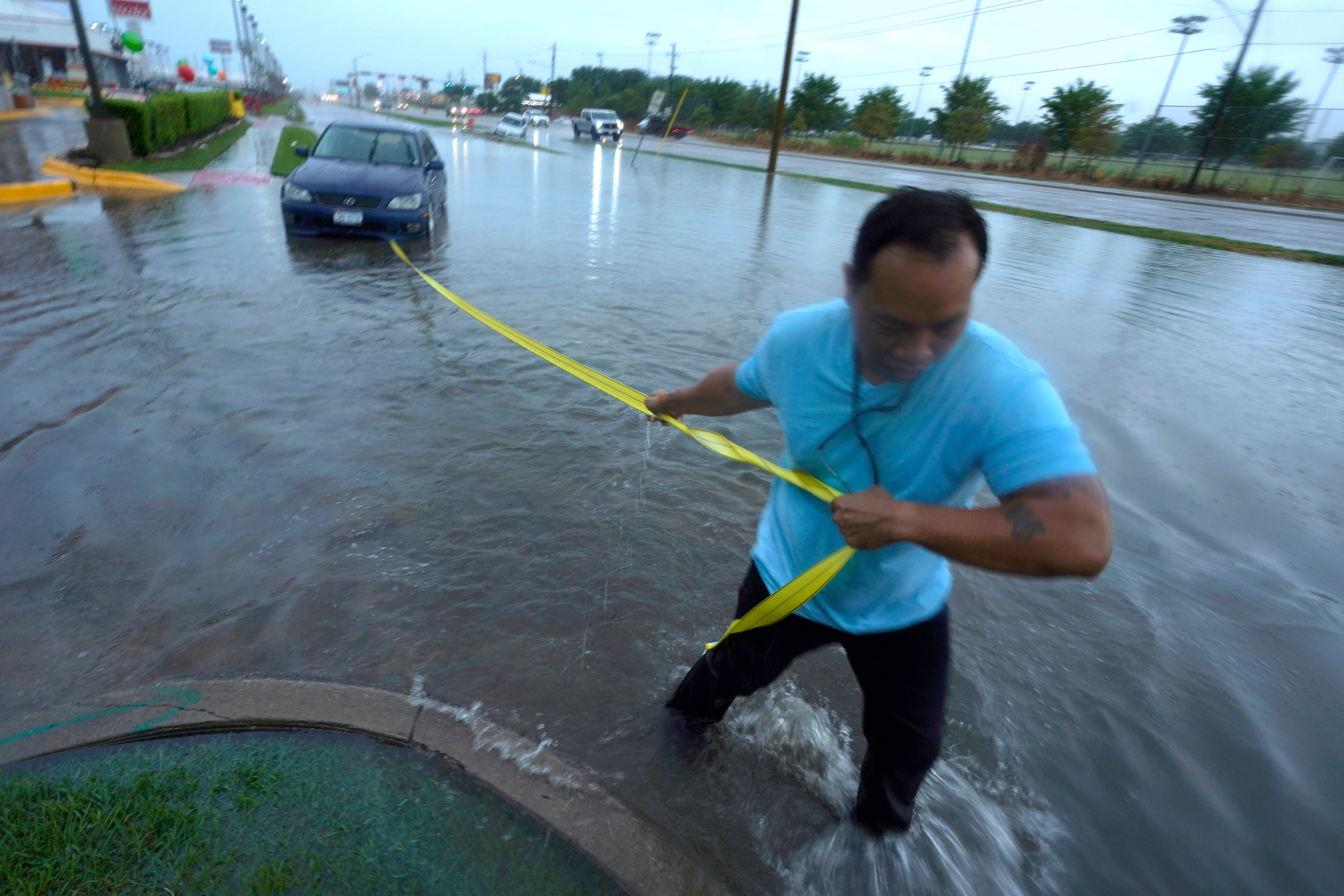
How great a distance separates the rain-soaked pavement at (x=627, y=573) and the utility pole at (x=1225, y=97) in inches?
1434

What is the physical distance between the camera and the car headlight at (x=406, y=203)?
991 cm

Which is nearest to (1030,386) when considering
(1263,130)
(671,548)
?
(671,548)

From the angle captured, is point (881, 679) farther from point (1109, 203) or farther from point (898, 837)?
point (1109, 203)

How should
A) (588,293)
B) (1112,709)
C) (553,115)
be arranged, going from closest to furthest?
(1112,709) < (588,293) < (553,115)

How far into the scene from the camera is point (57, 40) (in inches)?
1588

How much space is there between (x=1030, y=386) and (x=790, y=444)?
0.63 m

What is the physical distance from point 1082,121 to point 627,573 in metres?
52.1

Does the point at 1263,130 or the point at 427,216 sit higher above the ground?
the point at 1263,130

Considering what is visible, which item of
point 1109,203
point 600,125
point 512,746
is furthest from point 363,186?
point 600,125

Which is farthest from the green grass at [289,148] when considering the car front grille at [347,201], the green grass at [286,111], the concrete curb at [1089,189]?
the concrete curb at [1089,189]

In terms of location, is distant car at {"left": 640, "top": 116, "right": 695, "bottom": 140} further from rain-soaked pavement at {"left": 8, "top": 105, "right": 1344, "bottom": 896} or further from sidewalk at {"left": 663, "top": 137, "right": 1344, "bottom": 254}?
rain-soaked pavement at {"left": 8, "top": 105, "right": 1344, "bottom": 896}

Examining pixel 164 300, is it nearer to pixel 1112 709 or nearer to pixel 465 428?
pixel 465 428

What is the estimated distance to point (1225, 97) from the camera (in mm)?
35406

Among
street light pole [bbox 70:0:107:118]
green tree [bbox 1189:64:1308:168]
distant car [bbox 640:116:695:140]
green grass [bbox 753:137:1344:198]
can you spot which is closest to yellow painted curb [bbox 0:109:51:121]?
street light pole [bbox 70:0:107:118]
